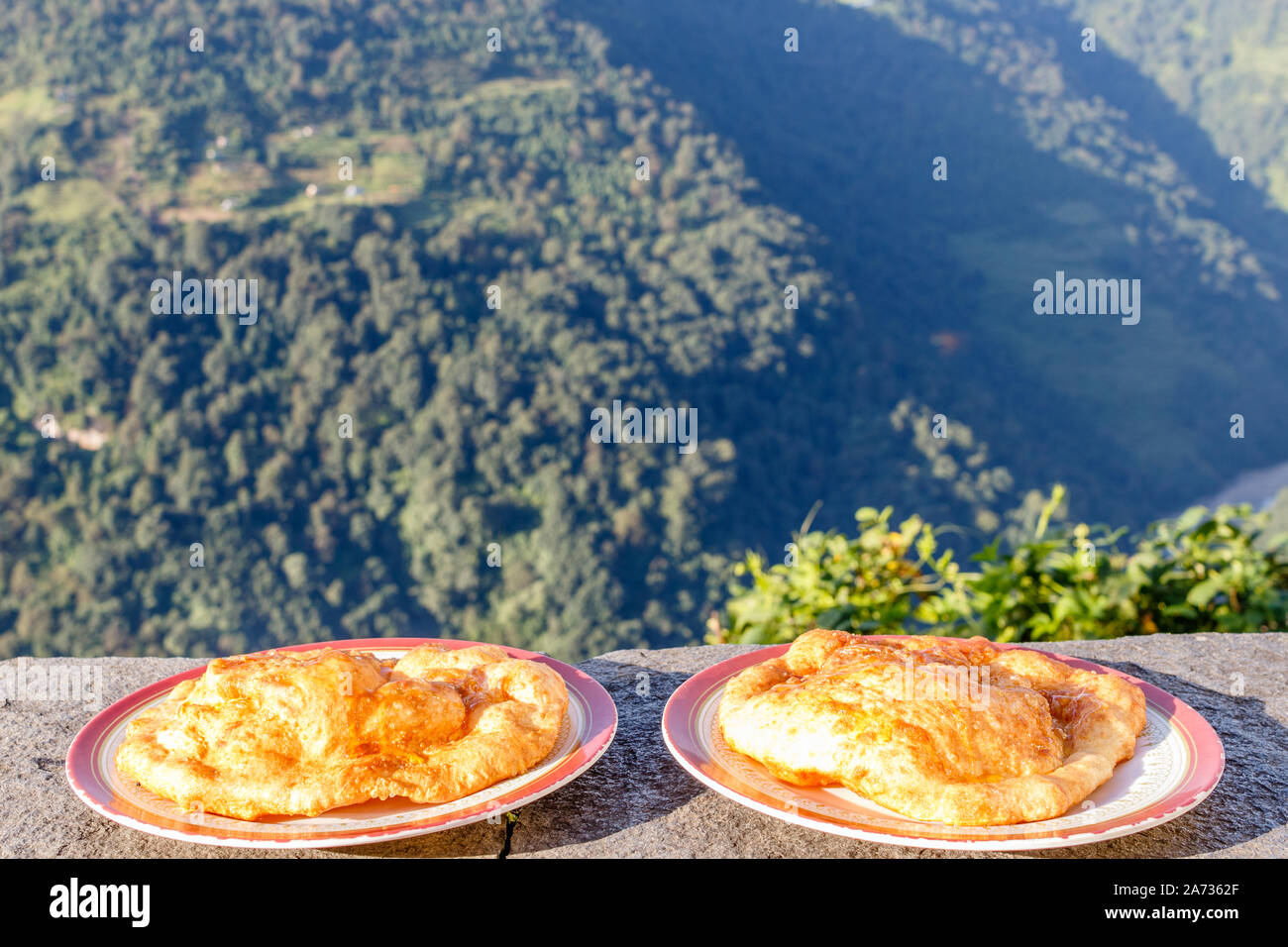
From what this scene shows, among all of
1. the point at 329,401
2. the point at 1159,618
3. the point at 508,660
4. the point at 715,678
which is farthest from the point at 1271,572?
the point at 329,401

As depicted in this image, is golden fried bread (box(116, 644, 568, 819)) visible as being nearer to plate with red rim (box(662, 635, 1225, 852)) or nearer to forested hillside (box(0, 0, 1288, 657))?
plate with red rim (box(662, 635, 1225, 852))

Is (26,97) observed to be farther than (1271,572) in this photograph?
Yes

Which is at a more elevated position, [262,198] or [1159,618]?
[262,198]

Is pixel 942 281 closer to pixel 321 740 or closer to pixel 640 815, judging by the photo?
pixel 640 815

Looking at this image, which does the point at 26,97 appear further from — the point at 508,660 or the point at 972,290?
the point at 508,660

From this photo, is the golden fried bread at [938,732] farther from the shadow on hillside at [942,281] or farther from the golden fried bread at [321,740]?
the shadow on hillside at [942,281]

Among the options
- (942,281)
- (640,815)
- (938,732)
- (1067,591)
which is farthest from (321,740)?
(942,281)

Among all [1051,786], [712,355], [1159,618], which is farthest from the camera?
[712,355]

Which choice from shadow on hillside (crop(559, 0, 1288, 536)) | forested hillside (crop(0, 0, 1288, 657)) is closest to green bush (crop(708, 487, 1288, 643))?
forested hillside (crop(0, 0, 1288, 657))
